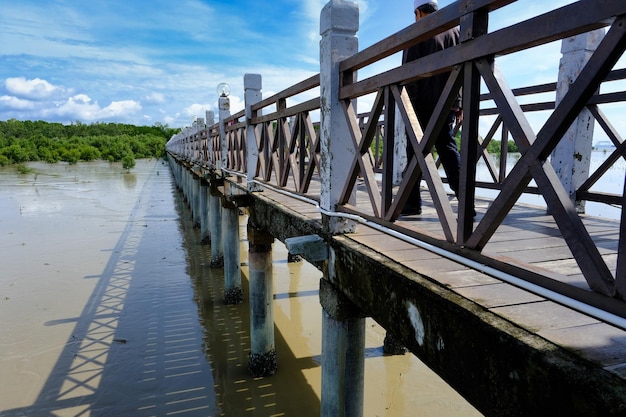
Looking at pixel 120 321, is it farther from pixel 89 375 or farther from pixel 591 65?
pixel 591 65

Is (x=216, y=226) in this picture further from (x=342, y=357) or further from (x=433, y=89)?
(x=433, y=89)

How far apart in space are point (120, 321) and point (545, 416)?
28.0ft

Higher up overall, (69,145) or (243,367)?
(69,145)

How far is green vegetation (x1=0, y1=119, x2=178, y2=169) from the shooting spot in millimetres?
56906

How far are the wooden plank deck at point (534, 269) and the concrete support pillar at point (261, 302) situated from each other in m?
2.38

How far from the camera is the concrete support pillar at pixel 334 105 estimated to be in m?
2.95

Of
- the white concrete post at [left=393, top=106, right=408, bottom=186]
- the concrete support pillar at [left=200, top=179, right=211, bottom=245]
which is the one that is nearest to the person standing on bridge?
the white concrete post at [left=393, top=106, right=408, bottom=186]

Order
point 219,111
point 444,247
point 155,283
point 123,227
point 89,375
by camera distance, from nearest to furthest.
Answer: point 444,247 < point 89,375 < point 219,111 < point 155,283 < point 123,227

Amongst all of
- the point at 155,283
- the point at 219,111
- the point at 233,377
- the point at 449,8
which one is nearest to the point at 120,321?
the point at 155,283

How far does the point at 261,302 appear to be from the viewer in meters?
6.19

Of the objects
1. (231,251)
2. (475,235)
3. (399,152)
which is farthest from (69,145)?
(475,235)

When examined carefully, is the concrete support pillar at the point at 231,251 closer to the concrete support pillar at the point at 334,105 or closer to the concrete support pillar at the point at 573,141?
the concrete support pillar at the point at 334,105

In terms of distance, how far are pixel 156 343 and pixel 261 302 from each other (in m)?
2.68

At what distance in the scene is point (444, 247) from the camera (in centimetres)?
225
